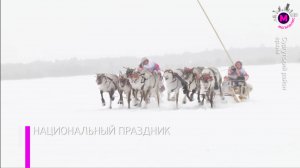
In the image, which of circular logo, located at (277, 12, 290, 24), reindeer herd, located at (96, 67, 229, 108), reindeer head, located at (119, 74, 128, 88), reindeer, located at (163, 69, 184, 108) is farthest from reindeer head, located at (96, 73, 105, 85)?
circular logo, located at (277, 12, 290, 24)

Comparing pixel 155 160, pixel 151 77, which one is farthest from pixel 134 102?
pixel 155 160

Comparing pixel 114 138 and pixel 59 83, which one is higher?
pixel 59 83

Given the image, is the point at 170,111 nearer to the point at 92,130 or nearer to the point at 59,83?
the point at 92,130

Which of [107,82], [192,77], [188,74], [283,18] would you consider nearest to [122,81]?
[107,82]

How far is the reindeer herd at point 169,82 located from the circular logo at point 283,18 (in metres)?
2.83

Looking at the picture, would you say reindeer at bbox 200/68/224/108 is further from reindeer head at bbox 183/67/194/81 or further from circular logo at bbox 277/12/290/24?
circular logo at bbox 277/12/290/24

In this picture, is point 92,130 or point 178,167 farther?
point 92,130

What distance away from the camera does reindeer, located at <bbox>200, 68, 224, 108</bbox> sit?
491 inches

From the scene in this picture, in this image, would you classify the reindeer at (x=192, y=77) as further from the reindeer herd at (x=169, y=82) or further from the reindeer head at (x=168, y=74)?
the reindeer head at (x=168, y=74)

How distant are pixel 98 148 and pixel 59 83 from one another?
16.6 metres

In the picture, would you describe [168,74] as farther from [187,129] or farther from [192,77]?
[187,129]

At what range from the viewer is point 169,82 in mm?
13070

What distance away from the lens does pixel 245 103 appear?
13375 mm

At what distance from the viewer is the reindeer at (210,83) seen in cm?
1246
